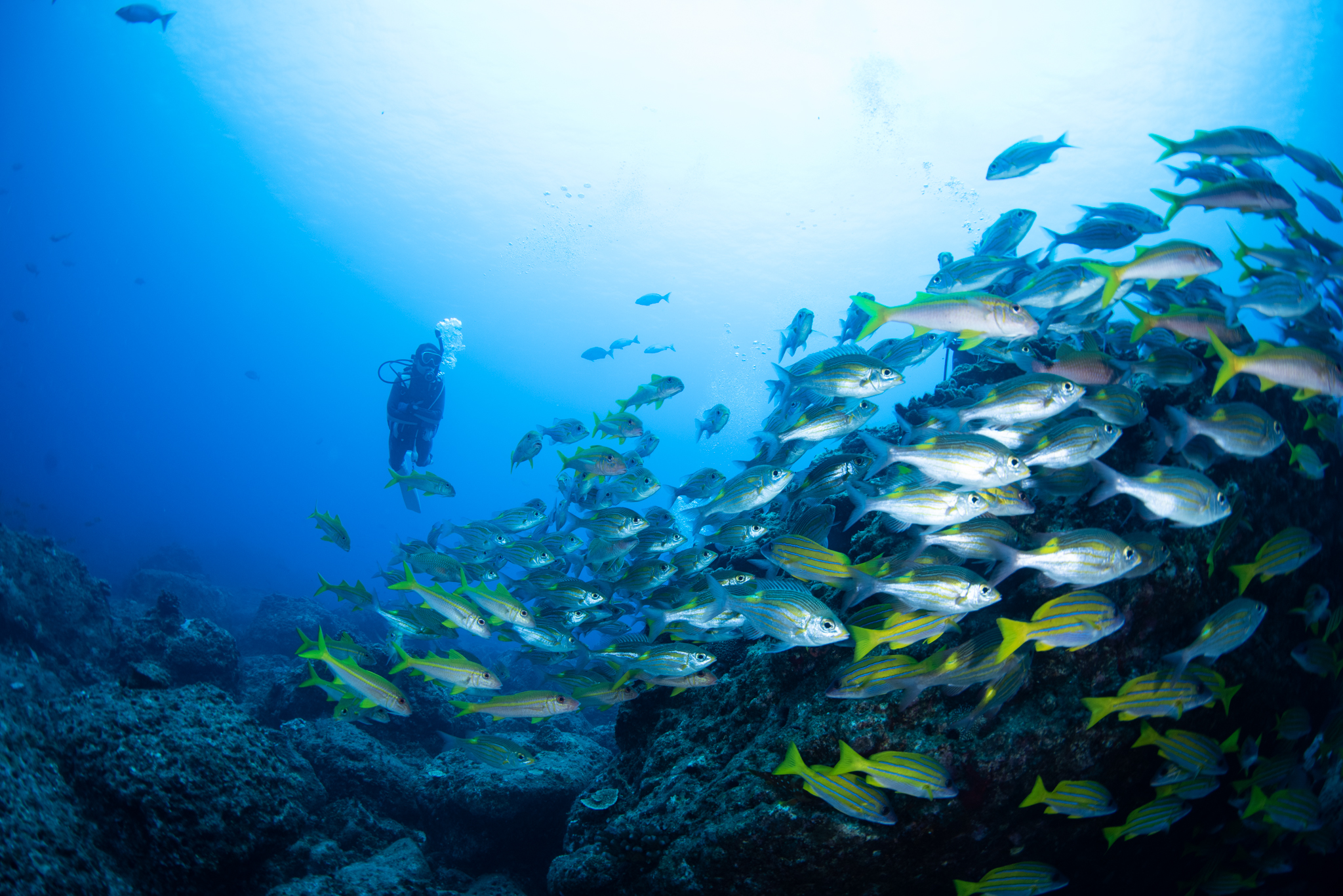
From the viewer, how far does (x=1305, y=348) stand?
2961mm

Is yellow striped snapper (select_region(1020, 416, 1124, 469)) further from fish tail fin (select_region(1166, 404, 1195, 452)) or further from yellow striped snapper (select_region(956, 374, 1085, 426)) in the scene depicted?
fish tail fin (select_region(1166, 404, 1195, 452))

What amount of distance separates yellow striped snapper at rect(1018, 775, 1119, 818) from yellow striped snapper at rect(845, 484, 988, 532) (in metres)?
1.53

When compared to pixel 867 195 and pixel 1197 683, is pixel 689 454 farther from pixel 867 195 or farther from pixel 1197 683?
pixel 1197 683

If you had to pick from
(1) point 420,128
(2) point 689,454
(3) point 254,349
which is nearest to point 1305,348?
(1) point 420,128

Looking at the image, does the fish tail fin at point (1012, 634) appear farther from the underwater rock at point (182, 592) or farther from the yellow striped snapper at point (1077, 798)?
the underwater rock at point (182, 592)

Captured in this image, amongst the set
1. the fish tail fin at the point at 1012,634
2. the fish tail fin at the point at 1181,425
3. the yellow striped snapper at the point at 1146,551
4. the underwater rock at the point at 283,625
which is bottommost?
the underwater rock at the point at 283,625

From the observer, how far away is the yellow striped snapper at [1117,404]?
10.6 feet

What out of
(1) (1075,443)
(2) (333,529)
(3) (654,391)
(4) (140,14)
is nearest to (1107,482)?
(1) (1075,443)

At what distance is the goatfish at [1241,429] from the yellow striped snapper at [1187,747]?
1.73m

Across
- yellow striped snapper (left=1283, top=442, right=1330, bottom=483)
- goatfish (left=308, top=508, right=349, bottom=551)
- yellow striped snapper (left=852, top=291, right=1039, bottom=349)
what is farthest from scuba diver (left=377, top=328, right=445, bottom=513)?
yellow striped snapper (left=1283, top=442, right=1330, bottom=483)

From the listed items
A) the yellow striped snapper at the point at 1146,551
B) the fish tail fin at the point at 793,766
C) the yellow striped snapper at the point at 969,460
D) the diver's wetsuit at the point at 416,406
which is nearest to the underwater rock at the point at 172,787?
the fish tail fin at the point at 793,766

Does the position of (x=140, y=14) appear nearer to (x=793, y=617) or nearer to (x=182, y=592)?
(x=182, y=592)

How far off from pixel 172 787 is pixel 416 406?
1101 centimetres

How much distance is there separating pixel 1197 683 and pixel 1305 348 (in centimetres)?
213
